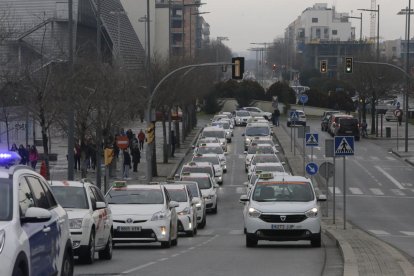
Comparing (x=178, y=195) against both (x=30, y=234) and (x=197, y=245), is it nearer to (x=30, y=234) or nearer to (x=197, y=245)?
(x=197, y=245)

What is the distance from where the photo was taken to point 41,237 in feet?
34.5

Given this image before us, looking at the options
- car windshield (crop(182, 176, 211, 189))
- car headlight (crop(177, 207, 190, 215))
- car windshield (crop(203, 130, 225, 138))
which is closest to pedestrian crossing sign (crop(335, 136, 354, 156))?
car headlight (crop(177, 207, 190, 215))

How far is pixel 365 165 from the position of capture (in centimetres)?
6406

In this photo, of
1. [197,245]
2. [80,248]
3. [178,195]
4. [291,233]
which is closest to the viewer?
[80,248]

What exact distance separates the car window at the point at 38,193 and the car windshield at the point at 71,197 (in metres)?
7.02

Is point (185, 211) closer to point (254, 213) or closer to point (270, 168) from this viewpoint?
point (254, 213)

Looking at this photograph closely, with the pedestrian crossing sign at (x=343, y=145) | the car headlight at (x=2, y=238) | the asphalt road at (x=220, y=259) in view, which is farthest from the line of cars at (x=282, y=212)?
the car headlight at (x=2, y=238)

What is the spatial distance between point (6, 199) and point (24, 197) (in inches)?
17.3

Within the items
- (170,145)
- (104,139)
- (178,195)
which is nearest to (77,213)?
(178,195)

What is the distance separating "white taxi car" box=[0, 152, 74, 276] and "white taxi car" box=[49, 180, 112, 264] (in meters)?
5.38

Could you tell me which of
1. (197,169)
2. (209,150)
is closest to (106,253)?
(197,169)

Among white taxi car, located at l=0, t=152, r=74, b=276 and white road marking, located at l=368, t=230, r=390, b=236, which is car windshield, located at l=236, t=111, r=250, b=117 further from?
white taxi car, located at l=0, t=152, r=74, b=276

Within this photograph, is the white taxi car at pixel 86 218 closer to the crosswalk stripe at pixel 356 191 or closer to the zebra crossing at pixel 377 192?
the zebra crossing at pixel 377 192

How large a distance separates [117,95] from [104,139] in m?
1.82
